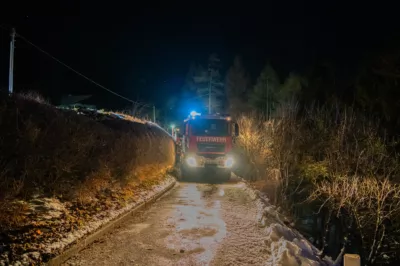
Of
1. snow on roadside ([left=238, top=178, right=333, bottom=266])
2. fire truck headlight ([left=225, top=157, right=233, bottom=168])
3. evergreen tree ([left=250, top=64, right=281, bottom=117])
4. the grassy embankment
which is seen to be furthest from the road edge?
evergreen tree ([left=250, top=64, right=281, bottom=117])

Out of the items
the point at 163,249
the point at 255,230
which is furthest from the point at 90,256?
the point at 255,230

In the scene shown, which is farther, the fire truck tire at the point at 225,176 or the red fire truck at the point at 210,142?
the fire truck tire at the point at 225,176

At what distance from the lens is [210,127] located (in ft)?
57.4

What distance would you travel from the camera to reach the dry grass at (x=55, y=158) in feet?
25.3

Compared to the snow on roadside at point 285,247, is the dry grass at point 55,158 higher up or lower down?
higher up

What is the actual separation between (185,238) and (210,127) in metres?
10.5

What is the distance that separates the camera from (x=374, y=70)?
1905 cm

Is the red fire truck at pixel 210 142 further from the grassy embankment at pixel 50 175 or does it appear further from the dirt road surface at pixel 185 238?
the dirt road surface at pixel 185 238

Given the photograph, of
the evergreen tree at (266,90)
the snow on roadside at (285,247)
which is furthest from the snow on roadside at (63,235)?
the evergreen tree at (266,90)

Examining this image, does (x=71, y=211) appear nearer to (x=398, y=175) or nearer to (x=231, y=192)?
(x=231, y=192)

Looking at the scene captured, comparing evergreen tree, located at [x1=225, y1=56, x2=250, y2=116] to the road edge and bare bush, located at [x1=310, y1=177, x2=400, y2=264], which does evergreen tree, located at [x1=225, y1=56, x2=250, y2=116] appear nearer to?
bare bush, located at [x1=310, y1=177, x2=400, y2=264]

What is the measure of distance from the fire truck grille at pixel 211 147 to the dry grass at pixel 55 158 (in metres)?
3.86

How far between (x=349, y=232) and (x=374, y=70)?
37.6 feet

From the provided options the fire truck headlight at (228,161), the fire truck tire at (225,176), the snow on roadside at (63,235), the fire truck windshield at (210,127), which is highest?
the fire truck windshield at (210,127)
